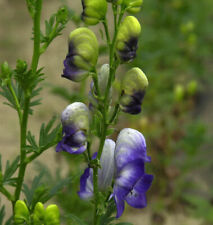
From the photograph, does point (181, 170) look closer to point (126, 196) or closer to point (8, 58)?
point (126, 196)

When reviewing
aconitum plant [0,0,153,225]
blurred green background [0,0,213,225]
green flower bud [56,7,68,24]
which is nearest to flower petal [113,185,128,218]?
aconitum plant [0,0,153,225]

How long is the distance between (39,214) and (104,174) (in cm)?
27

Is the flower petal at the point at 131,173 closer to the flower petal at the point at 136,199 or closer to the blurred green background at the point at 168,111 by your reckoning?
the flower petal at the point at 136,199

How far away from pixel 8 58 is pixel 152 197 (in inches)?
116

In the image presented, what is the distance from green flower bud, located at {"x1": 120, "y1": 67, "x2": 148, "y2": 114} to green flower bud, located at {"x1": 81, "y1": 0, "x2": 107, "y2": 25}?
209 mm

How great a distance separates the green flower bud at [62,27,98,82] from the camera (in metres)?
1.51

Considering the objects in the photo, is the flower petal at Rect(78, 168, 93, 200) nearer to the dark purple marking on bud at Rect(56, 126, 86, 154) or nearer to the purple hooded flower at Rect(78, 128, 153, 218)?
the purple hooded flower at Rect(78, 128, 153, 218)

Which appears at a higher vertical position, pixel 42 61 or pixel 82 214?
pixel 42 61

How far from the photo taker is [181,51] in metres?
5.31

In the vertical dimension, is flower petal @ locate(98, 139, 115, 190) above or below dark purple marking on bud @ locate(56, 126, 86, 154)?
below

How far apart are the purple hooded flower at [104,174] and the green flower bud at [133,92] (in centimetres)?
26

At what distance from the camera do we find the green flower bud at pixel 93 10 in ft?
4.92

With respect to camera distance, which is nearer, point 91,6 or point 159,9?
point 91,6

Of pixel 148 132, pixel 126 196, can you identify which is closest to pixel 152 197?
pixel 148 132
